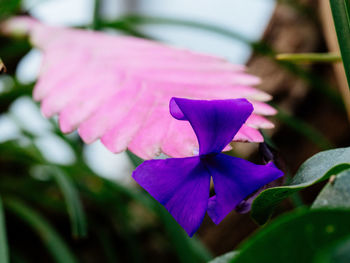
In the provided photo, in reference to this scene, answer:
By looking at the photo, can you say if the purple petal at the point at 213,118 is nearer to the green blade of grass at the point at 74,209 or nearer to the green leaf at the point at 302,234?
the green leaf at the point at 302,234

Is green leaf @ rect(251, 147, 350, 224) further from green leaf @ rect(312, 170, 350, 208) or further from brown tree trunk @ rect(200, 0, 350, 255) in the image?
brown tree trunk @ rect(200, 0, 350, 255)

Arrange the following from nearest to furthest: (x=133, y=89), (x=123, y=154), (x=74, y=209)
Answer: (x=133, y=89), (x=74, y=209), (x=123, y=154)

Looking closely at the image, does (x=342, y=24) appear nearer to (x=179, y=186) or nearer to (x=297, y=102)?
(x=179, y=186)

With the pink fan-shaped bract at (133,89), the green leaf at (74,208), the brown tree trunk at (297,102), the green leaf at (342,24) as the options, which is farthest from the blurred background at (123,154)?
the green leaf at (342,24)

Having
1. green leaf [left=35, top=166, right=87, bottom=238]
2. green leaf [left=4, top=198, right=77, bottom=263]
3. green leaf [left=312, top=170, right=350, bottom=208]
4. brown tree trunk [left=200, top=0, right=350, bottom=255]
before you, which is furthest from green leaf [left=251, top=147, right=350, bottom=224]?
brown tree trunk [left=200, top=0, right=350, bottom=255]

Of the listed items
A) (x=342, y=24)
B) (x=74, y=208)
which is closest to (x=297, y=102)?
(x=74, y=208)

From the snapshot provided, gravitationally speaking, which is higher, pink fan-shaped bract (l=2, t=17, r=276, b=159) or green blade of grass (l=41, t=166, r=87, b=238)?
pink fan-shaped bract (l=2, t=17, r=276, b=159)

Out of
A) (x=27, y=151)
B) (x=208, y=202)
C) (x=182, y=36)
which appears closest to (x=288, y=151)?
(x=27, y=151)
